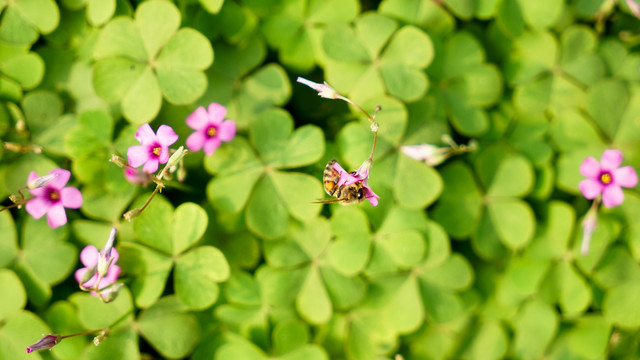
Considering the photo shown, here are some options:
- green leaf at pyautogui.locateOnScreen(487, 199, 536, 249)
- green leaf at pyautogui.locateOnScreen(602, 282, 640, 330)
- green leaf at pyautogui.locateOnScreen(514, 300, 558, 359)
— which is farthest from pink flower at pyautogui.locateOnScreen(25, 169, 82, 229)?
green leaf at pyautogui.locateOnScreen(602, 282, 640, 330)

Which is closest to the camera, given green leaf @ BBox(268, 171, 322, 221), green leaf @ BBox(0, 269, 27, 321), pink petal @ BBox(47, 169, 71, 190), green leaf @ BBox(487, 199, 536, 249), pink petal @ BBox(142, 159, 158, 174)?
pink petal @ BBox(142, 159, 158, 174)

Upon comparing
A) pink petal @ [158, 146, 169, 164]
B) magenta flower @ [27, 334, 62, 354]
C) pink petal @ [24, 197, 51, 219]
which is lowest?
magenta flower @ [27, 334, 62, 354]

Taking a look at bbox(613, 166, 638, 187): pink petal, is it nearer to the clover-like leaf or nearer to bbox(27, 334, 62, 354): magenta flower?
the clover-like leaf

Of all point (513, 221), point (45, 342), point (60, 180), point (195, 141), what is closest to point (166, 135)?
point (195, 141)

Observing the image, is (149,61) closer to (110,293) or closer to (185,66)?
(185,66)

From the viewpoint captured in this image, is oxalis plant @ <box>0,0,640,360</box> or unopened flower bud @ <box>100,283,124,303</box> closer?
unopened flower bud @ <box>100,283,124,303</box>

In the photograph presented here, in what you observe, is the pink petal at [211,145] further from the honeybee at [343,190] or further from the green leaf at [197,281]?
the honeybee at [343,190]

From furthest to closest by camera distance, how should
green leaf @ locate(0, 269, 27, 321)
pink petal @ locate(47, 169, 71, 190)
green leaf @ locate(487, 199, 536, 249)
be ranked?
green leaf @ locate(487, 199, 536, 249)
green leaf @ locate(0, 269, 27, 321)
pink petal @ locate(47, 169, 71, 190)

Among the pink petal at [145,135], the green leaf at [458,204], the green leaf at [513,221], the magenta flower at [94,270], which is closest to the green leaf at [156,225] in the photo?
the magenta flower at [94,270]

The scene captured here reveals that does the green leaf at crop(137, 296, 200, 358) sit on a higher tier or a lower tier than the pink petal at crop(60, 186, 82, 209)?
lower
